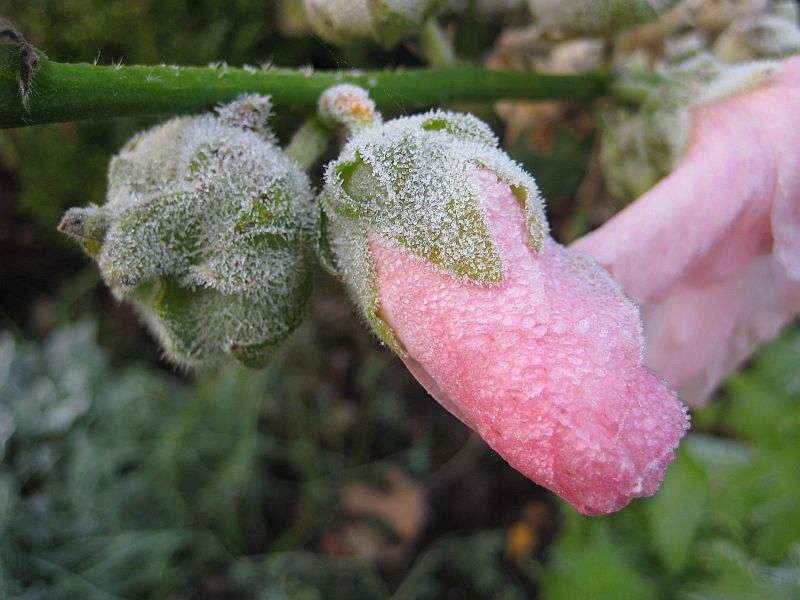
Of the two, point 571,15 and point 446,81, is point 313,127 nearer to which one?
point 446,81

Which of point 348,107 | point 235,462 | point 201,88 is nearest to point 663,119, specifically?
point 348,107

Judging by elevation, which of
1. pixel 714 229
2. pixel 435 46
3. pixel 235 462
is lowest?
pixel 235 462

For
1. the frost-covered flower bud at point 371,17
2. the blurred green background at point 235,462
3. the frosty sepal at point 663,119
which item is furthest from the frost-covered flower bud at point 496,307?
the blurred green background at point 235,462

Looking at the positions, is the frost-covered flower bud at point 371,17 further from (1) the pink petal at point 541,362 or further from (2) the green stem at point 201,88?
(1) the pink petal at point 541,362

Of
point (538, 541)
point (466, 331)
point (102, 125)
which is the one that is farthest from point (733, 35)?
point (102, 125)

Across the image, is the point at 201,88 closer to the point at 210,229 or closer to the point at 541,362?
the point at 210,229

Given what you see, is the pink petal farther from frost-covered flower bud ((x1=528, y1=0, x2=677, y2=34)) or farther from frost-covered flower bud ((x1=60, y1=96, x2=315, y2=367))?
frost-covered flower bud ((x1=528, y1=0, x2=677, y2=34))

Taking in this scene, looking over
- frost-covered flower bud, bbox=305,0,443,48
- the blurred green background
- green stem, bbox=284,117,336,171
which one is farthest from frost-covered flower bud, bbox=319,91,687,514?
the blurred green background
